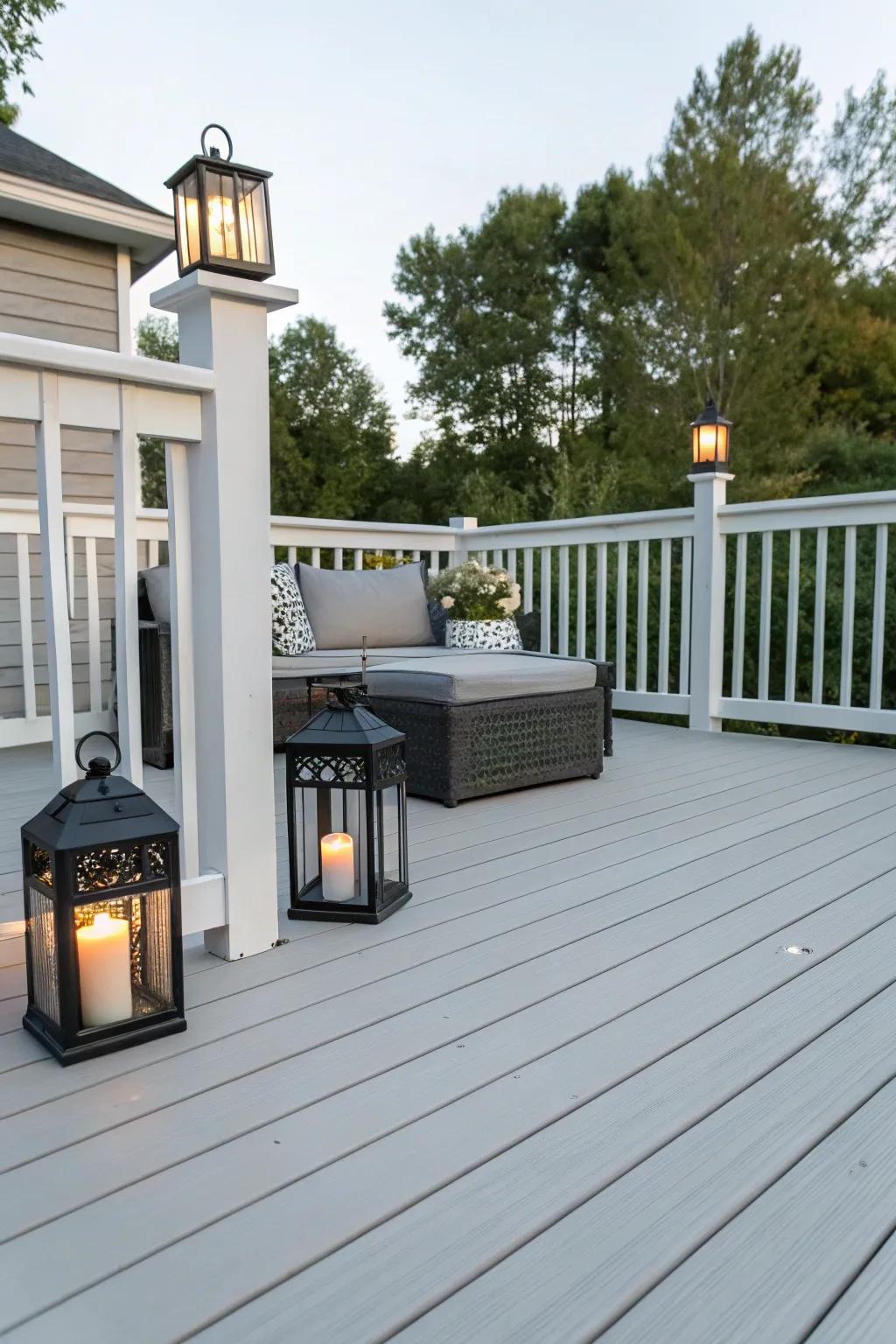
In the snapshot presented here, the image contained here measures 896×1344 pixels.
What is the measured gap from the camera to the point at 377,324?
57.9 ft

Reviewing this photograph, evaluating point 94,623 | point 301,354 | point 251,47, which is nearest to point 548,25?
point 251,47

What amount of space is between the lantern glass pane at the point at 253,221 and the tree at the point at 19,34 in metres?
9.44

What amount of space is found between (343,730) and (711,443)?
9.53 feet

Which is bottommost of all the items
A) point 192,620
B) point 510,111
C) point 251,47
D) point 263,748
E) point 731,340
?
point 263,748

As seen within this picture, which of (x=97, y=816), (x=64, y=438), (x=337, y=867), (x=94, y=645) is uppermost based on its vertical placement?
(x=64, y=438)

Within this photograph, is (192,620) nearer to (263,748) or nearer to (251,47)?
(263,748)

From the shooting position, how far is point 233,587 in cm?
169

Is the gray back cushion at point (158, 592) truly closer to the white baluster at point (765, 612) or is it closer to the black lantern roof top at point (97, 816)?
the black lantern roof top at point (97, 816)

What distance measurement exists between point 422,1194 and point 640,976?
0.69 m

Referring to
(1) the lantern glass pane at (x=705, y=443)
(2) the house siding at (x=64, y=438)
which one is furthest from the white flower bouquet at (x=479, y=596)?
(2) the house siding at (x=64, y=438)

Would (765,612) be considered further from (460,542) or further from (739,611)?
(460,542)

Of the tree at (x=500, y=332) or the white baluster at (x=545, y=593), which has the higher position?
the tree at (x=500, y=332)

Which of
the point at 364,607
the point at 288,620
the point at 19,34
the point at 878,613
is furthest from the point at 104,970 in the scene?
the point at 19,34

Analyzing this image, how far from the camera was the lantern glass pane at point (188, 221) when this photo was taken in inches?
65.1
